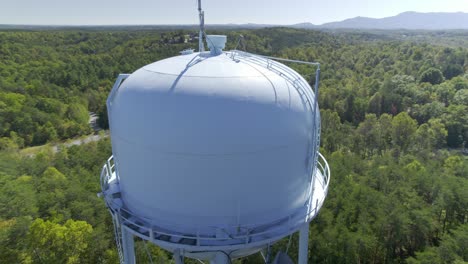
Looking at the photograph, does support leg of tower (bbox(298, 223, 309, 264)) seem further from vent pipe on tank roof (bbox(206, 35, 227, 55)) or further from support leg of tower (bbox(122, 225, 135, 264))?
vent pipe on tank roof (bbox(206, 35, 227, 55))

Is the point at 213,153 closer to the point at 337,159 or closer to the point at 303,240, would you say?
the point at 303,240

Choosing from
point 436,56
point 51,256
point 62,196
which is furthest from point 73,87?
point 436,56

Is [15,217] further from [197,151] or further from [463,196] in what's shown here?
[463,196]

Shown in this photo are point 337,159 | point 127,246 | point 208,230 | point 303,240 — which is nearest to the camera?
point 208,230

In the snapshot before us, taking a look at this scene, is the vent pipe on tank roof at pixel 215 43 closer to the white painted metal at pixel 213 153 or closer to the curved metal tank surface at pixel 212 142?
the white painted metal at pixel 213 153

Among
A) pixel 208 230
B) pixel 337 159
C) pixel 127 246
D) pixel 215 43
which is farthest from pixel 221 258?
pixel 337 159

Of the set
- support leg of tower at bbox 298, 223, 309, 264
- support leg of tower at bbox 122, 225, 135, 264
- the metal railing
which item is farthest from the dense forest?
support leg of tower at bbox 298, 223, 309, 264
